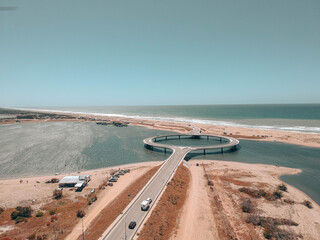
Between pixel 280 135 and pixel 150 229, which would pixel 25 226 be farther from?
pixel 280 135

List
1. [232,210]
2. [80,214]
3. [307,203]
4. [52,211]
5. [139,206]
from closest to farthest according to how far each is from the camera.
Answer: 1. [80,214]
2. [139,206]
3. [52,211]
4. [232,210]
5. [307,203]

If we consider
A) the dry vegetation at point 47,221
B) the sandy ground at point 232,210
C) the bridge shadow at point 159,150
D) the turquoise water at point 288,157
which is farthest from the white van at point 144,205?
the bridge shadow at point 159,150

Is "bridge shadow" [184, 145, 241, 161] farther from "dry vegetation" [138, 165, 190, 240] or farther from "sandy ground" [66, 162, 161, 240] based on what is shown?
"dry vegetation" [138, 165, 190, 240]

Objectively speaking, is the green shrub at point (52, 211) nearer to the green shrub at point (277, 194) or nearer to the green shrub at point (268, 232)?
the green shrub at point (268, 232)

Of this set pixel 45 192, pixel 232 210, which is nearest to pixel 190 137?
pixel 232 210

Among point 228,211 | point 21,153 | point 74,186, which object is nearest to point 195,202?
point 228,211

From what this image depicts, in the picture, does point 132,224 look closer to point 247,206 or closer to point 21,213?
point 21,213

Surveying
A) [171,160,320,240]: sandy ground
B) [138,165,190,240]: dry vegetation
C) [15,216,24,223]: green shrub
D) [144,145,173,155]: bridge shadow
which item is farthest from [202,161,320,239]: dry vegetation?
[15,216,24,223]: green shrub
